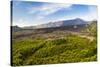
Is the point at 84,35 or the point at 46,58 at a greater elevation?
the point at 84,35

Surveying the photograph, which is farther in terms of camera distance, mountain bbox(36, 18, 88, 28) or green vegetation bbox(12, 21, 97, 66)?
mountain bbox(36, 18, 88, 28)

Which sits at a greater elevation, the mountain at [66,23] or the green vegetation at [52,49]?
the mountain at [66,23]

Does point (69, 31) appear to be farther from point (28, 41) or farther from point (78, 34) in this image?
point (28, 41)

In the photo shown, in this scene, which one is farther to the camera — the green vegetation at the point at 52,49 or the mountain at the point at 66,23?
the mountain at the point at 66,23

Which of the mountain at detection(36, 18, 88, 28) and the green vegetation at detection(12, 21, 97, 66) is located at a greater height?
the mountain at detection(36, 18, 88, 28)

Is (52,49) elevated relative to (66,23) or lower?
lower
